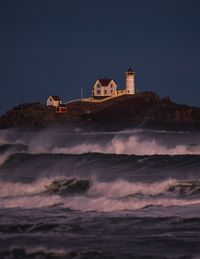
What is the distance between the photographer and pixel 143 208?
40.2ft

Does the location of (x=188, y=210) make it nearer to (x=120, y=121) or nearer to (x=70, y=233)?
(x=70, y=233)

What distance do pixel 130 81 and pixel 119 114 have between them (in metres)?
8.28

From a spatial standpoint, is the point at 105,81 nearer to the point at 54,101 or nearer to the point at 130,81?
the point at 130,81

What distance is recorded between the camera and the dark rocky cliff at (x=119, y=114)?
77875mm

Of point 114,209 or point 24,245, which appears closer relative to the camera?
point 24,245

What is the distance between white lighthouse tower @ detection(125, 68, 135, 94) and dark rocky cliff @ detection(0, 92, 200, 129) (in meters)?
1.86

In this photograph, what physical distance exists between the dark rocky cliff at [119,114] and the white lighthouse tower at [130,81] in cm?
186

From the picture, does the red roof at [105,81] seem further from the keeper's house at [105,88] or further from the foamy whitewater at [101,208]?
the foamy whitewater at [101,208]

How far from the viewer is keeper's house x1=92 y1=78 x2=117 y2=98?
8438 cm

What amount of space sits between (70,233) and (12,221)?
1602 mm

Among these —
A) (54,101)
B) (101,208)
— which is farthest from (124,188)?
(54,101)

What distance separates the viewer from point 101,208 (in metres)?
12.6

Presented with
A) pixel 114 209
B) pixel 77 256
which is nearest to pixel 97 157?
pixel 114 209

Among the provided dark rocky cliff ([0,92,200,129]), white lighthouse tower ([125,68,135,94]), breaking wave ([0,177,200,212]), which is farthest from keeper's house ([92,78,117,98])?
breaking wave ([0,177,200,212])
